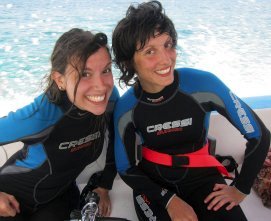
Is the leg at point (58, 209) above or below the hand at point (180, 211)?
below

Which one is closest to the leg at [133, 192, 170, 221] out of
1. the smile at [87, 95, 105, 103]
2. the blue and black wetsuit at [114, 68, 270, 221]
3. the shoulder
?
the blue and black wetsuit at [114, 68, 270, 221]

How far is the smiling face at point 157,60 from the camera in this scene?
1118mm

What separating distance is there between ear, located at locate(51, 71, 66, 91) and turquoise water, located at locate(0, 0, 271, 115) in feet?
5.32

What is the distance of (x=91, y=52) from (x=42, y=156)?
461 mm

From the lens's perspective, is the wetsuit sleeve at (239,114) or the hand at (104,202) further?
the hand at (104,202)

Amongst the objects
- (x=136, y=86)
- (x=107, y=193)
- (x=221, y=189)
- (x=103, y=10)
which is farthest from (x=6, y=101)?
(x=103, y=10)

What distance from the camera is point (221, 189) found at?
1.24 metres

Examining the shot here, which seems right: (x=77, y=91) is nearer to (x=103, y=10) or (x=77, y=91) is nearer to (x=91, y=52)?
(x=91, y=52)

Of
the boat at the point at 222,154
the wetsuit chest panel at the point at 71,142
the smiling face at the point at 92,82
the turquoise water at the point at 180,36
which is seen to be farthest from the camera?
the turquoise water at the point at 180,36

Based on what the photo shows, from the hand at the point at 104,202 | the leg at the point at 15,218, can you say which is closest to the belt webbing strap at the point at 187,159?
the hand at the point at 104,202

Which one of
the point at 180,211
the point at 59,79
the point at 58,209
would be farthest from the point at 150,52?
the point at 58,209

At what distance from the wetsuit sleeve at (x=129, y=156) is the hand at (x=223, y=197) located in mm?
162

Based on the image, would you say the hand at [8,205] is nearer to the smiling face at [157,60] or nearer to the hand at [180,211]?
the hand at [180,211]

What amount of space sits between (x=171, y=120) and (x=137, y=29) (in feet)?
1.30
